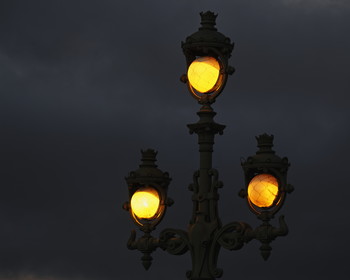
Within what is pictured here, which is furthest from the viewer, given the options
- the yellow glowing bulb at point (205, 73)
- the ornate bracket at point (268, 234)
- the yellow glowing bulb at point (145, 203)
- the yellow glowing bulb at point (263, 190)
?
Answer: the yellow glowing bulb at point (145, 203)

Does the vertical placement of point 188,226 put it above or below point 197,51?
below

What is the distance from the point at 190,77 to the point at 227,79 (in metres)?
0.55

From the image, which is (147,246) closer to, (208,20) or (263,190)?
(263,190)

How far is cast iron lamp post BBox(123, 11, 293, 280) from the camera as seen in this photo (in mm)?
20828

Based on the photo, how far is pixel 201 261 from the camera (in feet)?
70.3

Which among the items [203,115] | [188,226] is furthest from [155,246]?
[203,115]

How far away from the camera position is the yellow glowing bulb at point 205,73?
857 inches

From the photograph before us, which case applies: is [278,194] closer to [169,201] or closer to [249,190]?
[249,190]

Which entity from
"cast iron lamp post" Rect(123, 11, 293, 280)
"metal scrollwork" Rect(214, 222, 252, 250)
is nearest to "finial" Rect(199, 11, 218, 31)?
"cast iron lamp post" Rect(123, 11, 293, 280)

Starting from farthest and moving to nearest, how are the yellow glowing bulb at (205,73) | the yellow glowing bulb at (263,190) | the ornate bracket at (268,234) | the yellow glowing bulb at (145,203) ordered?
the yellow glowing bulb at (145,203) → the yellow glowing bulb at (205,73) → the yellow glowing bulb at (263,190) → the ornate bracket at (268,234)

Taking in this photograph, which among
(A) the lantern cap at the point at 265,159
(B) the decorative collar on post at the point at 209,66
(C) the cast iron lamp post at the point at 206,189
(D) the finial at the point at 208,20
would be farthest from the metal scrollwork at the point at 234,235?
(D) the finial at the point at 208,20

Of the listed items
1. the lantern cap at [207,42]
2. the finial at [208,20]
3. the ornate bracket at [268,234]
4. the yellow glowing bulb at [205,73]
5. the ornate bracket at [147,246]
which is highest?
the finial at [208,20]

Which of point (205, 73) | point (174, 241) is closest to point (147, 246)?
point (174, 241)

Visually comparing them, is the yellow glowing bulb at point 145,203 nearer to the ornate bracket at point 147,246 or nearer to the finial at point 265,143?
the ornate bracket at point 147,246
